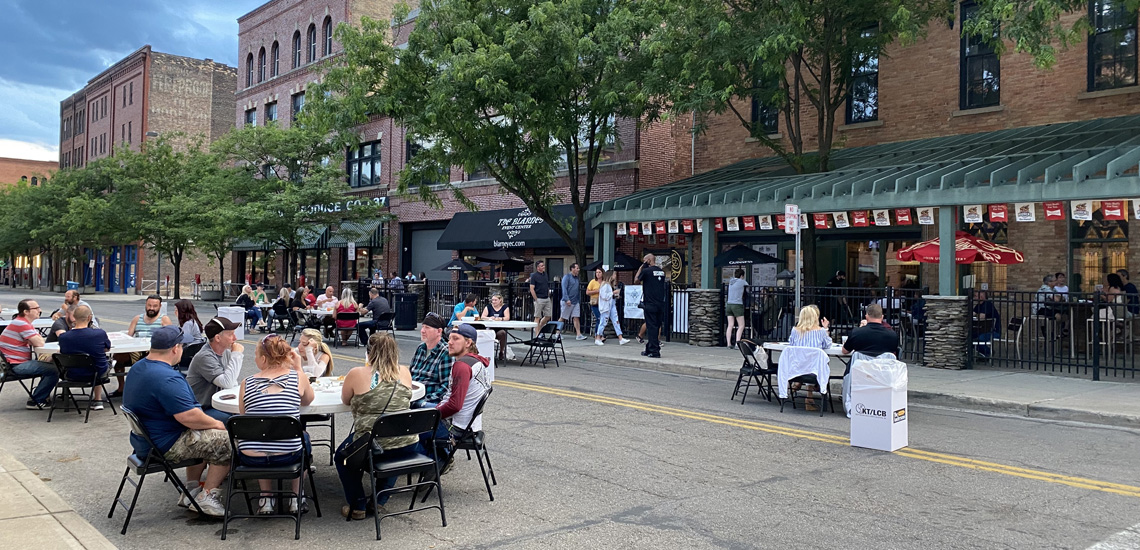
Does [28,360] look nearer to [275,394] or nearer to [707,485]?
[275,394]

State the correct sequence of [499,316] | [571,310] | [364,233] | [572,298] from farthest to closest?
[364,233], [571,310], [572,298], [499,316]

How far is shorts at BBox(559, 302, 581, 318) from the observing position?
823 inches

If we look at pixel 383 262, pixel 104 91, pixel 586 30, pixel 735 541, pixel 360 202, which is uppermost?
pixel 104 91

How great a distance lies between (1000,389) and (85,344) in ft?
40.0

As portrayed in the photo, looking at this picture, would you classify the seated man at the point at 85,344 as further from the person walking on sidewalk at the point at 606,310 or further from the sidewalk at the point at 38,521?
the person walking on sidewalk at the point at 606,310

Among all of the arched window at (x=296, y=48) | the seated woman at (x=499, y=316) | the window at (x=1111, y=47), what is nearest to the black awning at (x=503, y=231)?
the seated woman at (x=499, y=316)

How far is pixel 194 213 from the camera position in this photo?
37469 mm

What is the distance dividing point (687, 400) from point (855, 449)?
11.2 feet

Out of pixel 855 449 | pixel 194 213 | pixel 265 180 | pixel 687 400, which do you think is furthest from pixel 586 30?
pixel 194 213

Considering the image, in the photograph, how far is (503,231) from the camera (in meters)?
28.6

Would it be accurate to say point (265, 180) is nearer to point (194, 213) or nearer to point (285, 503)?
point (194, 213)

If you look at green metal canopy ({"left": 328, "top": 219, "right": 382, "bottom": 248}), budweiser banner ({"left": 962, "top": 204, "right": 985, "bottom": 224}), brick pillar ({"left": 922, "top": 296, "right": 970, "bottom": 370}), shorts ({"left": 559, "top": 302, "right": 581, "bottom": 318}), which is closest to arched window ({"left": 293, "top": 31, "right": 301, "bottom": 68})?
green metal canopy ({"left": 328, "top": 219, "right": 382, "bottom": 248})

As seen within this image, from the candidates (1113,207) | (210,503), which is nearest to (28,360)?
(210,503)

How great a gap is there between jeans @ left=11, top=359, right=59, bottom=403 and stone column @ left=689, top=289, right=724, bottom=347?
13.0 metres
